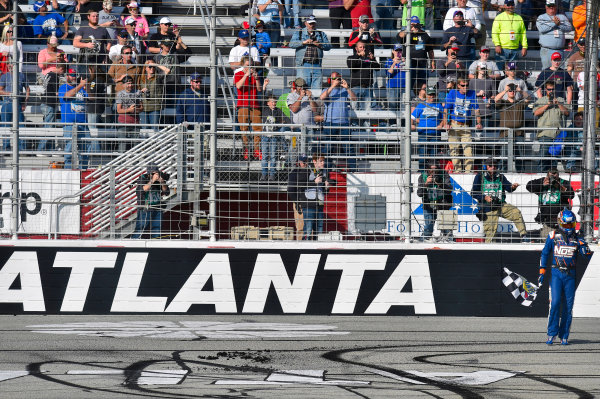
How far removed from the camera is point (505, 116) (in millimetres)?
13617

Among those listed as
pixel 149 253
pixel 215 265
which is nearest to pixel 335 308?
pixel 215 265

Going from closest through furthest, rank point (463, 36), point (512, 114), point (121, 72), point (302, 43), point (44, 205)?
point (121, 72) → point (44, 205) → point (512, 114) → point (302, 43) → point (463, 36)

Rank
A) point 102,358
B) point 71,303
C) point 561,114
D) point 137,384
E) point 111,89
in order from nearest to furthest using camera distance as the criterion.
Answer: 1. point 137,384
2. point 102,358
3. point 71,303
4. point 111,89
5. point 561,114

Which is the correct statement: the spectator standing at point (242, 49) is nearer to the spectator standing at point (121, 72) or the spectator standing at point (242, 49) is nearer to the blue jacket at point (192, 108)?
the blue jacket at point (192, 108)

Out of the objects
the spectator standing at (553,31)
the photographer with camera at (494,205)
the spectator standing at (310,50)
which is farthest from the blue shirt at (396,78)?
the spectator standing at (553,31)

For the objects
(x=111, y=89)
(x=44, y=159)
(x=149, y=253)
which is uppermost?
(x=111, y=89)

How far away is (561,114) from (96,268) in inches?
282

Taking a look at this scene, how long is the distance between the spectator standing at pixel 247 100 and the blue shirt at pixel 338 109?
3.32 feet

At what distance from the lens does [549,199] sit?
1205cm

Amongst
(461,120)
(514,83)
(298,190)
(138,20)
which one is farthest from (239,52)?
(514,83)

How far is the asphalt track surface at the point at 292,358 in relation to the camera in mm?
6840

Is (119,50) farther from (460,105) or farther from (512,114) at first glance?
(512,114)

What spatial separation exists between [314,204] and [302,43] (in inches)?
145

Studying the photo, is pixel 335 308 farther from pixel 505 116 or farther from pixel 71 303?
pixel 505 116
